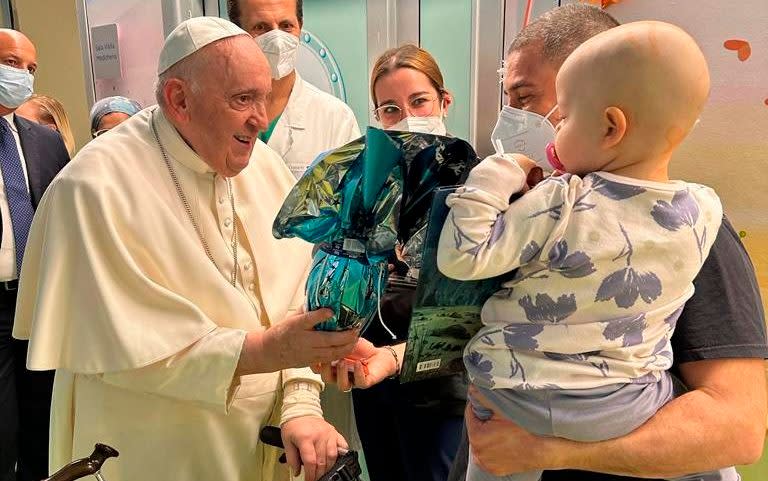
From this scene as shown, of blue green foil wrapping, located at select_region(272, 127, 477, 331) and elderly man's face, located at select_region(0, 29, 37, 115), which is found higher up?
elderly man's face, located at select_region(0, 29, 37, 115)

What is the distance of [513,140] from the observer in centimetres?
130

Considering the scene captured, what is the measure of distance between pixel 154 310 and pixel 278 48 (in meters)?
1.24

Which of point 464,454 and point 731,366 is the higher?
point 731,366

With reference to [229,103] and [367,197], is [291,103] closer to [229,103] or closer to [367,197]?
[229,103]

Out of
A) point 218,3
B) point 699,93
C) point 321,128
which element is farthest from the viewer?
point 218,3

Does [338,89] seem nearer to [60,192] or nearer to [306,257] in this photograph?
[306,257]

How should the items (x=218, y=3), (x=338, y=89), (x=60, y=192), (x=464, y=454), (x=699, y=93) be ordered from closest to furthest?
(x=699, y=93) → (x=464, y=454) → (x=60, y=192) → (x=338, y=89) → (x=218, y=3)

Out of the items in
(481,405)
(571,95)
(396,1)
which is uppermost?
(396,1)

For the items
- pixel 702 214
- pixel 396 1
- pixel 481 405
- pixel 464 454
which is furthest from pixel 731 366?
pixel 396 1

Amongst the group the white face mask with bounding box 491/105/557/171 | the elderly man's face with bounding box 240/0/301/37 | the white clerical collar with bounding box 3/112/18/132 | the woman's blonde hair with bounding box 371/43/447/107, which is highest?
the elderly man's face with bounding box 240/0/301/37

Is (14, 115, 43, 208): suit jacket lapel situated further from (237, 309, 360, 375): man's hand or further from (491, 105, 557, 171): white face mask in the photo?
(491, 105, 557, 171): white face mask

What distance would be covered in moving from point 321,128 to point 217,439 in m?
1.31

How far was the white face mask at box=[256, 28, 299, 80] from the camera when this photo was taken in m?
2.28

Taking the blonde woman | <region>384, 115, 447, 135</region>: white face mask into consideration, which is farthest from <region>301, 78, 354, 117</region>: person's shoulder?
the blonde woman
